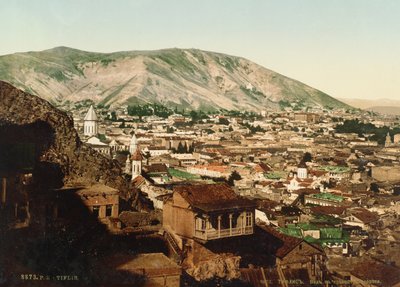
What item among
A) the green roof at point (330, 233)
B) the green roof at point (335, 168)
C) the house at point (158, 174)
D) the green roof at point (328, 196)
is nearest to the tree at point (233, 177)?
the house at point (158, 174)

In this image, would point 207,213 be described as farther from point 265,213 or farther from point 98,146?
point 98,146

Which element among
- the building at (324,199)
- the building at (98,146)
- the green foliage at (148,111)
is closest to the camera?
the building at (324,199)

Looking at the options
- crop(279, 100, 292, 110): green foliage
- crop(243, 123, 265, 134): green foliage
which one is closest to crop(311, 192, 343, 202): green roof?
crop(243, 123, 265, 134): green foliage

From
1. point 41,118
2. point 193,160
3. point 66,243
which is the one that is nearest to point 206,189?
point 66,243

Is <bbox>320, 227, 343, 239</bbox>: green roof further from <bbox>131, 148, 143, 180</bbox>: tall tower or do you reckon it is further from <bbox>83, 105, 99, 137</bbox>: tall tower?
<bbox>83, 105, 99, 137</bbox>: tall tower

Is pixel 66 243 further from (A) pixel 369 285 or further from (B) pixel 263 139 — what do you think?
(B) pixel 263 139

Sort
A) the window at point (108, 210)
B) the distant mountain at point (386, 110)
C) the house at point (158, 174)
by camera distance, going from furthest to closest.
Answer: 1. the distant mountain at point (386, 110)
2. the house at point (158, 174)
3. the window at point (108, 210)

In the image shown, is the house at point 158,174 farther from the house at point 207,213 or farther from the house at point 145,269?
the house at point 145,269
